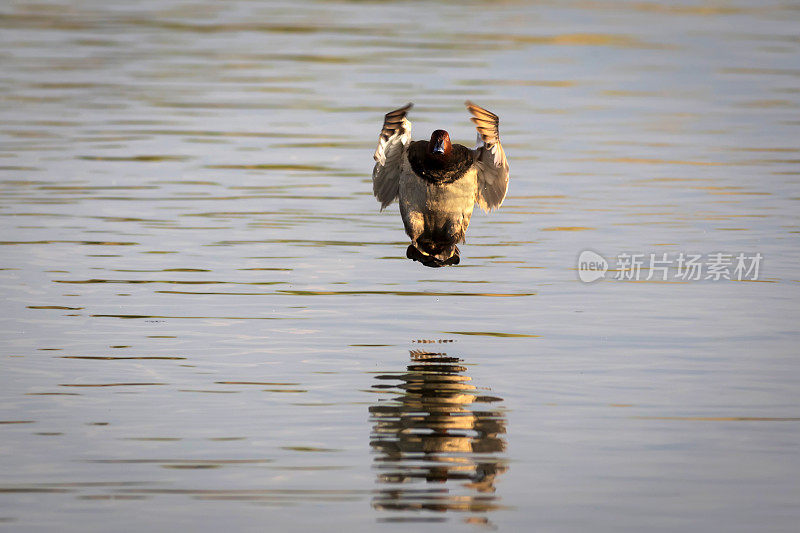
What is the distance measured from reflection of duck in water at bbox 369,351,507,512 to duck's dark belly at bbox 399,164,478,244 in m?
2.73

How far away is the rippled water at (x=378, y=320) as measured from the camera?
721 cm

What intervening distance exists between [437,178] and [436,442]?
14.0ft

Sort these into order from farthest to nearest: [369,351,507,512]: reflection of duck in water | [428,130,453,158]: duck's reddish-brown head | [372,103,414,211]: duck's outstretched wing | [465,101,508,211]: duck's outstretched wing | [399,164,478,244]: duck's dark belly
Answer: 1. [399,164,478,244]: duck's dark belly
2. [372,103,414,211]: duck's outstretched wing
3. [428,130,453,158]: duck's reddish-brown head
4. [465,101,508,211]: duck's outstretched wing
5. [369,351,507,512]: reflection of duck in water

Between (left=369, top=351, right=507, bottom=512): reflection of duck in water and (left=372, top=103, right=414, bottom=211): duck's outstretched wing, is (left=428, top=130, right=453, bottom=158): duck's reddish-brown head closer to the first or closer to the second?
(left=372, top=103, right=414, bottom=211): duck's outstretched wing

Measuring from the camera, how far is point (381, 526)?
671cm

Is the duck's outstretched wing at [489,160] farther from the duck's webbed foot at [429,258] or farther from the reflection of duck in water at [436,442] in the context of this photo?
the reflection of duck in water at [436,442]

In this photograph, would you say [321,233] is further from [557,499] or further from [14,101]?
[14,101]

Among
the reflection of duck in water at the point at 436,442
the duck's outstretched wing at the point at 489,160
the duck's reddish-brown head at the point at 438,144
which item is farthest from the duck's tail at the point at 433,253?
the reflection of duck in water at the point at 436,442

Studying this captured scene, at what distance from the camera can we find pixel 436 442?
7.84 m

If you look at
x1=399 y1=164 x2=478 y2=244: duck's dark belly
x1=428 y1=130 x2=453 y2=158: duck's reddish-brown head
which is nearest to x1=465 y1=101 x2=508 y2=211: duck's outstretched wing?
x1=399 y1=164 x2=478 y2=244: duck's dark belly

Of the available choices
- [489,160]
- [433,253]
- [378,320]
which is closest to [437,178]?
[489,160]

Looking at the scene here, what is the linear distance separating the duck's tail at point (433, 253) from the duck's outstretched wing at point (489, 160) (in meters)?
0.61

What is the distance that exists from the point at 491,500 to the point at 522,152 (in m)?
12.1

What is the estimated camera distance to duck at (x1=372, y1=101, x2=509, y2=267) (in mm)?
11680
